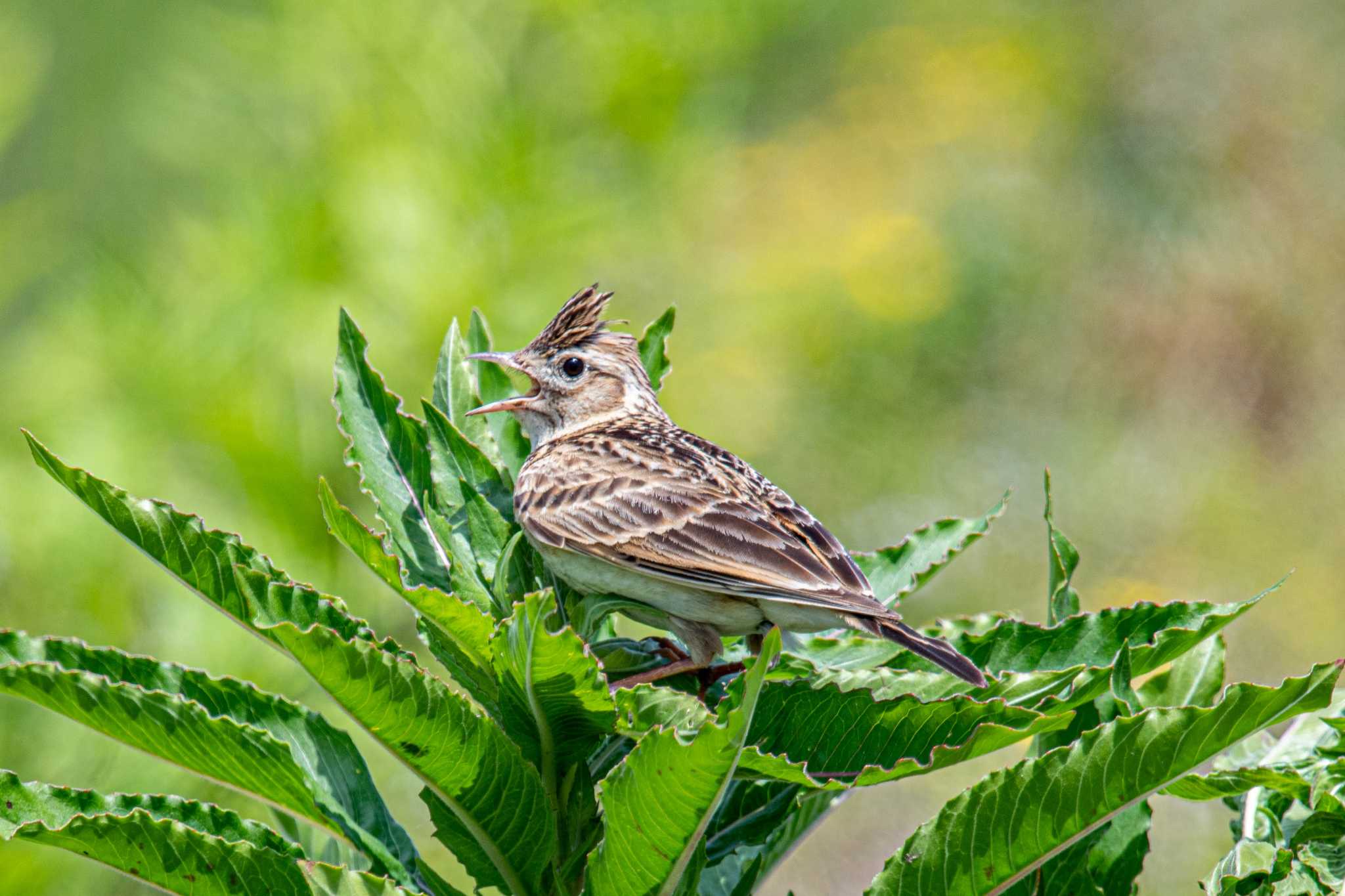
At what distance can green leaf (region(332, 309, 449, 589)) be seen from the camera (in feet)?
4.97

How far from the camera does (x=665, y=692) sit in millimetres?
1217

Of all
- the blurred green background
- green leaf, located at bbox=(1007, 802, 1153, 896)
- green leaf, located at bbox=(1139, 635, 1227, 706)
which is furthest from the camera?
the blurred green background

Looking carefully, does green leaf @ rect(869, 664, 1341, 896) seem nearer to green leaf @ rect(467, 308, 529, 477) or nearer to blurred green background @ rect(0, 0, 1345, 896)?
green leaf @ rect(467, 308, 529, 477)

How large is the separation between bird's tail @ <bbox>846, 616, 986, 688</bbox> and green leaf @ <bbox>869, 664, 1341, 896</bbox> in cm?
16

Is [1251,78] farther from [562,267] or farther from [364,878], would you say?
[364,878]

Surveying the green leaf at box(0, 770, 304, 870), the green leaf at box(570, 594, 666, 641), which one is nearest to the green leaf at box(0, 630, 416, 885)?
the green leaf at box(0, 770, 304, 870)

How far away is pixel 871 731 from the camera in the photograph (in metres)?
1.24

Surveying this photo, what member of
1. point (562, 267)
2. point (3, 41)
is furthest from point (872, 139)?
point (3, 41)

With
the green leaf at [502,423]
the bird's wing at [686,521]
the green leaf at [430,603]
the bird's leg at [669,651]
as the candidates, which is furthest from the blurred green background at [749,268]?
the green leaf at [430,603]

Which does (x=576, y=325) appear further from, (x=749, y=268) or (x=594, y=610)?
(x=749, y=268)

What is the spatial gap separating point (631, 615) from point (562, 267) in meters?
3.21

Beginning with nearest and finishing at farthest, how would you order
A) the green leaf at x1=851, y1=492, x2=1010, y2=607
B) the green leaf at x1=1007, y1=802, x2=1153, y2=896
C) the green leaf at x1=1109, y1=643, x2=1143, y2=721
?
the green leaf at x1=1109, y1=643, x2=1143, y2=721
the green leaf at x1=1007, y1=802, x2=1153, y2=896
the green leaf at x1=851, y1=492, x2=1010, y2=607

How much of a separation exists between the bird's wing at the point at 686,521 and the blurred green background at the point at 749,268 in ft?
5.78

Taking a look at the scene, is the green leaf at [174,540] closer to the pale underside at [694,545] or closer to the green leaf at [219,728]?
the green leaf at [219,728]
